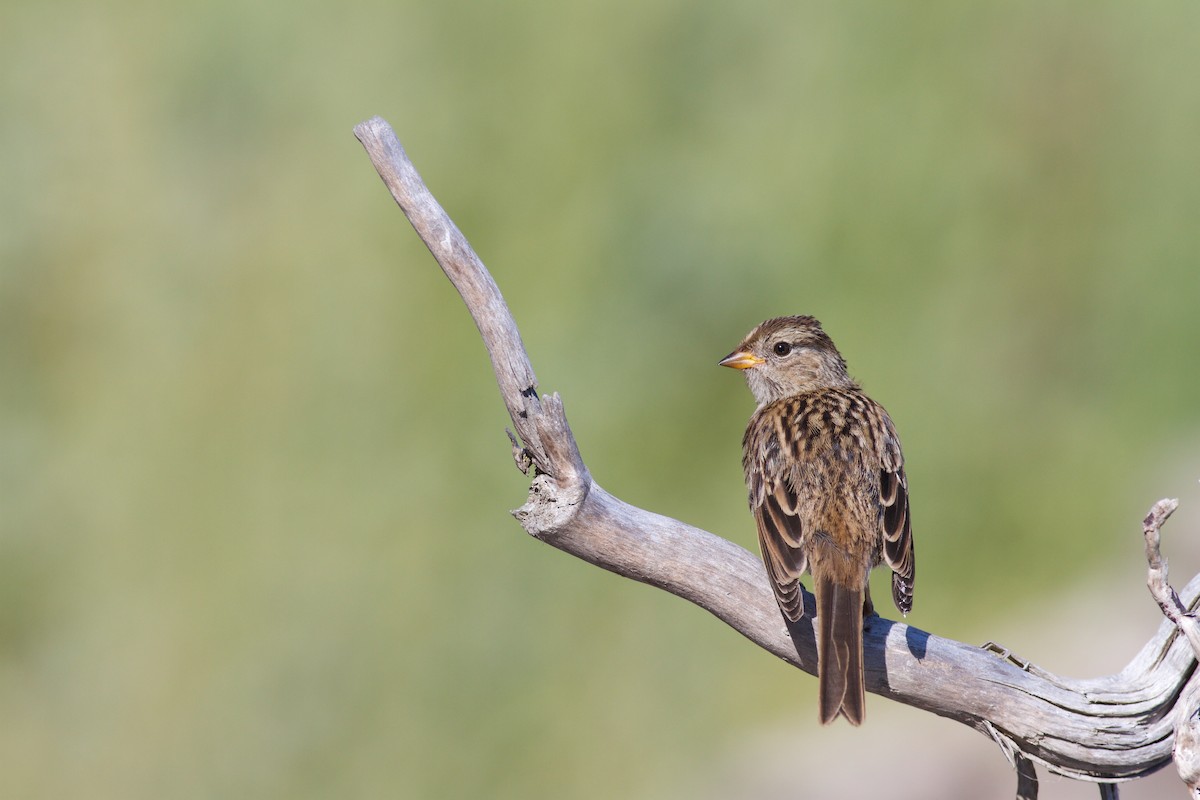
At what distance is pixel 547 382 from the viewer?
9367mm

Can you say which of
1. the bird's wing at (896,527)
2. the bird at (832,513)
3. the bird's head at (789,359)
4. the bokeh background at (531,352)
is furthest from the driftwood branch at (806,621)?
the bokeh background at (531,352)

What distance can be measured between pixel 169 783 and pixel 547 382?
12.3 feet

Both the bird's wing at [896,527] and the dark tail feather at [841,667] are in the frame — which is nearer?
the dark tail feather at [841,667]

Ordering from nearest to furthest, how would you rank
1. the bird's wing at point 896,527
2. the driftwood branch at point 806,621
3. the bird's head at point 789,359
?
Answer: the driftwood branch at point 806,621 < the bird's wing at point 896,527 < the bird's head at point 789,359

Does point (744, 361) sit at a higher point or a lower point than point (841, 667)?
higher

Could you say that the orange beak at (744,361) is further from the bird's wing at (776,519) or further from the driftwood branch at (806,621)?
the driftwood branch at (806,621)

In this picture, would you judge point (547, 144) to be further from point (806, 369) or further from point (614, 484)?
point (806, 369)

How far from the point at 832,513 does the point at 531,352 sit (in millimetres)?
5004

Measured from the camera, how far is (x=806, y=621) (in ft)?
14.6

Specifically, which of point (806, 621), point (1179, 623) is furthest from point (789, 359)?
point (1179, 623)

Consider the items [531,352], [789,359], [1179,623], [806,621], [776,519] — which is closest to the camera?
[1179,623]

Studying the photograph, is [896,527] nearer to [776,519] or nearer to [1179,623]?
[776,519]

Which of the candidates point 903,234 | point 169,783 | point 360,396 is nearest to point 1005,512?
point 903,234

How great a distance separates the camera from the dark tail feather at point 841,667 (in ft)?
13.7
